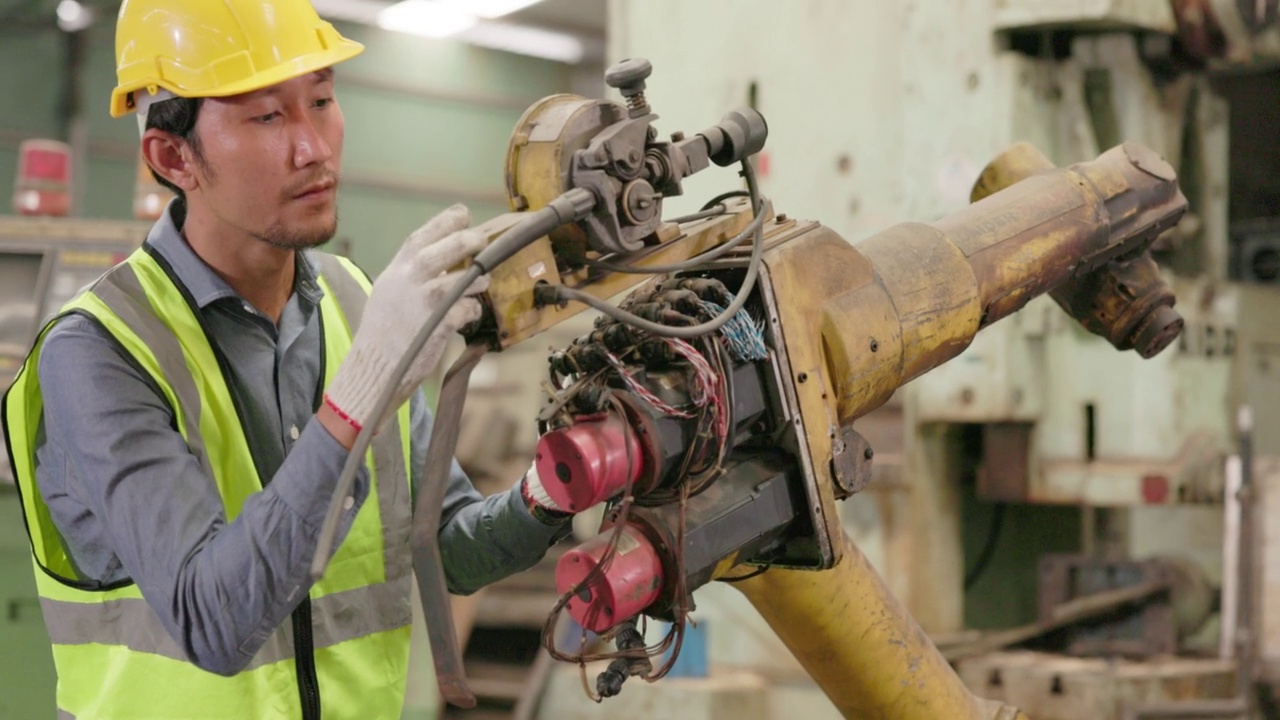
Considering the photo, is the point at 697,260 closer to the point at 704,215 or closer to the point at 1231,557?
the point at 704,215

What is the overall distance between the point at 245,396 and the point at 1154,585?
208cm

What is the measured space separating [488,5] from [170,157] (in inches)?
335

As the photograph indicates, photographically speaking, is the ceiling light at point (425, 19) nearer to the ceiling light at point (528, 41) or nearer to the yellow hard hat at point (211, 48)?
the ceiling light at point (528, 41)

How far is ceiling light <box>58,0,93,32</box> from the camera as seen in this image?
28.2ft

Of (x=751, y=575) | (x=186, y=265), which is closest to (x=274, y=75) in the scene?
(x=186, y=265)

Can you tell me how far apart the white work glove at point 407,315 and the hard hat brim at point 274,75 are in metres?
0.37

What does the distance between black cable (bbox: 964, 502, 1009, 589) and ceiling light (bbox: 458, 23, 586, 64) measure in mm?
7681

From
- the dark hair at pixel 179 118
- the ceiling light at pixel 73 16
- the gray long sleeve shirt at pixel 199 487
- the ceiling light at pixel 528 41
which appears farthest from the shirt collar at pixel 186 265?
the ceiling light at pixel 528 41

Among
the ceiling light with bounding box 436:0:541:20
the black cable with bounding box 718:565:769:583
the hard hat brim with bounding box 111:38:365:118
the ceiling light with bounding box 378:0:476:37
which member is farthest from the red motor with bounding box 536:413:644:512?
the ceiling light with bounding box 378:0:476:37

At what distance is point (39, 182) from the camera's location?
3.59m

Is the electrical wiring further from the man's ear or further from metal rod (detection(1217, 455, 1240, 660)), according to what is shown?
metal rod (detection(1217, 455, 1240, 660))

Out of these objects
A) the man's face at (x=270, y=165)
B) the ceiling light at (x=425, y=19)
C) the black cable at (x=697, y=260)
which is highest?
the man's face at (x=270, y=165)

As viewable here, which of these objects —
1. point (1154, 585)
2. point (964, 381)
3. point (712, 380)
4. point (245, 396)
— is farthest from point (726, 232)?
point (1154, 585)

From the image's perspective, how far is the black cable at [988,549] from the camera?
3225 millimetres
